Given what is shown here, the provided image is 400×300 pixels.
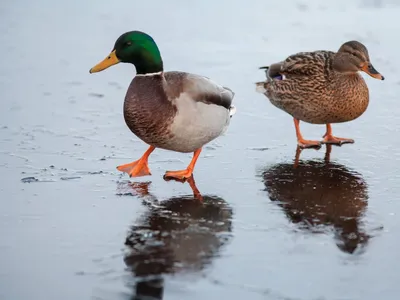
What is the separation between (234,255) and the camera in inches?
148

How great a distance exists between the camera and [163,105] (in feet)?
15.6

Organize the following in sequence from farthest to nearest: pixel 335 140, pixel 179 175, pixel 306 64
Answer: pixel 306 64 → pixel 335 140 → pixel 179 175

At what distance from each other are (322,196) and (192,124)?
Result: 849 millimetres

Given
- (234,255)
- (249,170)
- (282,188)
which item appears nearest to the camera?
(234,255)

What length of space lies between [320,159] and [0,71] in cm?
317

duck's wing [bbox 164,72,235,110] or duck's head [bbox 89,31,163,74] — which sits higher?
duck's head [bbox 89,31,163,74]

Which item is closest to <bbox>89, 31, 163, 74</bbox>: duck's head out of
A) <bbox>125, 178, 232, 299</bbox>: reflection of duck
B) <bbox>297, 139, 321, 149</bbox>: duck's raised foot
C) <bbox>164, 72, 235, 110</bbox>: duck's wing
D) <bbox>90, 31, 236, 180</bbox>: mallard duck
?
<bbox>90, 31, 236, 180</bbox>: mallard duck

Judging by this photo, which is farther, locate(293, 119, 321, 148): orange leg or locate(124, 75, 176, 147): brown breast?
locate(293, 119, 321, 148): orange leg

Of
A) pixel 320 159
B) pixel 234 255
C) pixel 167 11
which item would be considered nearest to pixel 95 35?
pixel 167 11

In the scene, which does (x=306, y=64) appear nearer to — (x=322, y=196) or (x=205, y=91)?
(x=205, y=91)

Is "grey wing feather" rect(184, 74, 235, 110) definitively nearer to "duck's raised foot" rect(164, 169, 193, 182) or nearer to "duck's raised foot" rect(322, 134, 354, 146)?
"duck's raised foot" rect(164, 169, 193, 182)

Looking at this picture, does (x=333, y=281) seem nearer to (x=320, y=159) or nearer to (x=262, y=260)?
(x=262, y=260)

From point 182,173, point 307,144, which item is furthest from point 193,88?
point 307,144

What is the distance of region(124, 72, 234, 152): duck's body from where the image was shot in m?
4.75
